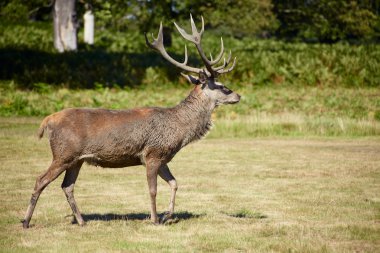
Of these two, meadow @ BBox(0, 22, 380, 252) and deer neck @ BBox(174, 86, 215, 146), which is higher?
deer neck @ BBox(174, 86, 215, 146)

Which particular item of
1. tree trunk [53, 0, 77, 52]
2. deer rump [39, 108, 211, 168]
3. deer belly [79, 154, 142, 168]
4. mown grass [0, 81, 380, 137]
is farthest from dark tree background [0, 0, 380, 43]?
deer belly [79, 154, 142, 168]

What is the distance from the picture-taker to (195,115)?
12125mm

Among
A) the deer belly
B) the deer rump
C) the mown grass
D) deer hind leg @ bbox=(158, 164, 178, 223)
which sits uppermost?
the deer rump

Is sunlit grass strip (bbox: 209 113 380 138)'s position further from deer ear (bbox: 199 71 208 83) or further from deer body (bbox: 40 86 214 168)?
deer body (bbox: 40 86 214 168)

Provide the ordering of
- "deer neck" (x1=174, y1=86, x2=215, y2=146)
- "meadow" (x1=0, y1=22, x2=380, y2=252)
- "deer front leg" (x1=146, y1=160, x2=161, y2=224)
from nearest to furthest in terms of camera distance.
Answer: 1. "meadow" (x1=0, y1=22, x2=380, y2=252)
2. "deer front leg" (x1=146, y1=160, x2=161, y2=224)
3. "deer neck" (x1=174, y1=86, x2=215, y2=146)

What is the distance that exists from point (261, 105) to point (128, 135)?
1976 centimetres

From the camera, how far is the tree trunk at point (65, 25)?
36188 millimetres

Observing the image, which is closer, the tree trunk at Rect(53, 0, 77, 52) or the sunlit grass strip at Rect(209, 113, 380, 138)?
the sunlit grass strip at Rect(209, 113, 380, 138)

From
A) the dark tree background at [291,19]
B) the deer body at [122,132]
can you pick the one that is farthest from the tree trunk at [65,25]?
the deer body at [122,132]

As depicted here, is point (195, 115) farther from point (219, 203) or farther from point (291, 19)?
point (291, 19)

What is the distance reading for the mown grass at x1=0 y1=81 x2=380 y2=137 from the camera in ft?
83.4

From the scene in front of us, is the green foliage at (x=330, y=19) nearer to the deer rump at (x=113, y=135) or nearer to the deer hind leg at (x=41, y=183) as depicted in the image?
the deer rump at (x=113, y=135)

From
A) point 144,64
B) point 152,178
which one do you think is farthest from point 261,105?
point 152,178

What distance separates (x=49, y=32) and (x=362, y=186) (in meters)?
32.2
